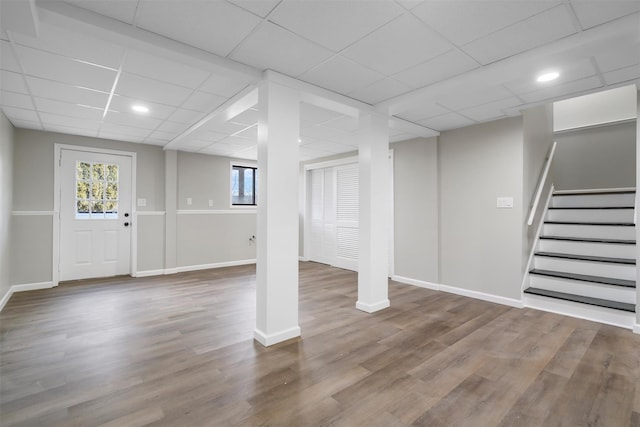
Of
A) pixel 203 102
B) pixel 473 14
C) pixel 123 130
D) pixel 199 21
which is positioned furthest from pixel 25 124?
pixel 473 14

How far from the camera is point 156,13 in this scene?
195 centimetres

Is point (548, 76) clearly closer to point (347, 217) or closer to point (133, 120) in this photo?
point (347, 217)

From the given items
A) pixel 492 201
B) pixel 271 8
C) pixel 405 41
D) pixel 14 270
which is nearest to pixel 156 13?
pixel 271 8

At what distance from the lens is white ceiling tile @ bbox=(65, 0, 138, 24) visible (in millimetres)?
1843

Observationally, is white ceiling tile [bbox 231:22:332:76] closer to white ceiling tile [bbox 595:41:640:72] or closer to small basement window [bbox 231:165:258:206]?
white ceiling tile [bbox 595:41:640:72]

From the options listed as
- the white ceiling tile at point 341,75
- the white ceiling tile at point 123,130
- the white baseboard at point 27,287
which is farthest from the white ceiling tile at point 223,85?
the white baseboard at point 27,287

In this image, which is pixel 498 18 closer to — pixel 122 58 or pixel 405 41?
pixel 405 41

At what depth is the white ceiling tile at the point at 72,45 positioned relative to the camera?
2.14 metres

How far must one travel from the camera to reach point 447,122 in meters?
4.13

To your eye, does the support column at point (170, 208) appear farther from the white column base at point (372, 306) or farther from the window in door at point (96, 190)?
the white column base at point (372, 306)

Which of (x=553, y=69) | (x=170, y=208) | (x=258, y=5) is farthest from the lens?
(x=170, y=208)

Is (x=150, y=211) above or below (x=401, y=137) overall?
below

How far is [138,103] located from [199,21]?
1920 millimetres

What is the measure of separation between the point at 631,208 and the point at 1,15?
642cm
